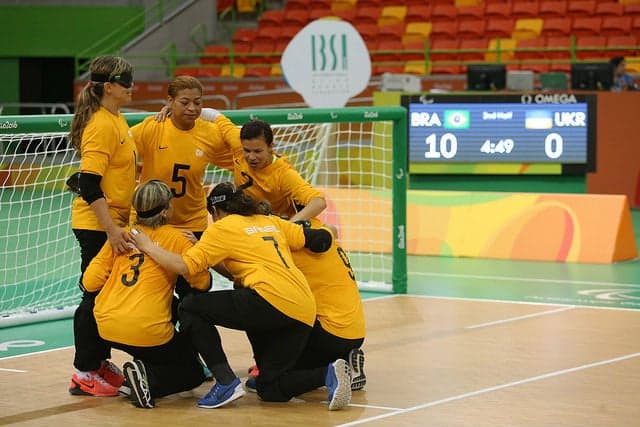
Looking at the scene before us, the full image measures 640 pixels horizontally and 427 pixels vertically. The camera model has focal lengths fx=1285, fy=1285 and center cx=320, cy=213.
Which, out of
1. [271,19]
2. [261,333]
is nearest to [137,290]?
[261,333]

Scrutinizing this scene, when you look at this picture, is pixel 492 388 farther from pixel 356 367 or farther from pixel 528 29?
pixel 528 29

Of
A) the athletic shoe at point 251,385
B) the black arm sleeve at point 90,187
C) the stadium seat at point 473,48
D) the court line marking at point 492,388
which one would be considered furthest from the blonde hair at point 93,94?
the stadium seat at point 473,48

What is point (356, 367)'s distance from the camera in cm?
782

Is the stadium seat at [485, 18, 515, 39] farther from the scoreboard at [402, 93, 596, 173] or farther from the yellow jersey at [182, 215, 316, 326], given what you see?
the yellow jersey at [182, 215, 316, 326]

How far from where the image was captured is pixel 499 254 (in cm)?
1455

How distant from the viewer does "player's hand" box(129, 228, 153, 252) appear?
7.52 meters

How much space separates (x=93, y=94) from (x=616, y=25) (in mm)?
19793

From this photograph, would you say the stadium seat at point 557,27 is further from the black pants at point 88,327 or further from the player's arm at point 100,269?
the player's arm at point 100,269

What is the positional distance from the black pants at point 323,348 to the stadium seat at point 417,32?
20.2 metres

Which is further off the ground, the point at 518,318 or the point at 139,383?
the point at 139,383

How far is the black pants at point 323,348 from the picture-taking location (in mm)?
7820

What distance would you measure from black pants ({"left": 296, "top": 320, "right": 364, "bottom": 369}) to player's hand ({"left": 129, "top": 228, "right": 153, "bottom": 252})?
1.13m

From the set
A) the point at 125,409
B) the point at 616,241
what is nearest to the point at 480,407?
the point at 125,409

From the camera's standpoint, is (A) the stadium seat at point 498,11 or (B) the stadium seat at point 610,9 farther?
(A) the stadium seat at point 498,11
